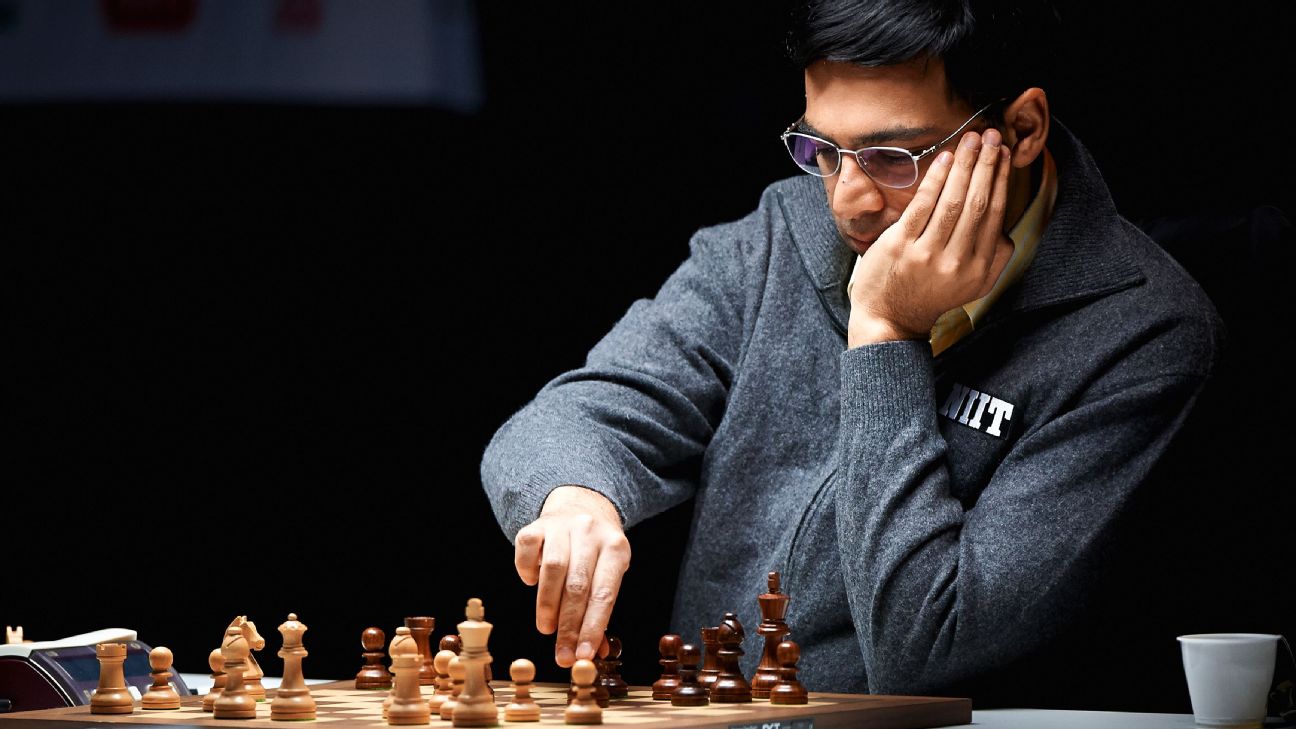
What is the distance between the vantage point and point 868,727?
1.58 meters

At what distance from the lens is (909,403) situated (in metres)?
1.88

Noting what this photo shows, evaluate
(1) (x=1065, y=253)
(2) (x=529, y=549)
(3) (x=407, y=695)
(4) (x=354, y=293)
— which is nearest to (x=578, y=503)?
(2) (x=529, y=549)

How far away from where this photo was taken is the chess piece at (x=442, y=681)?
1556 mm

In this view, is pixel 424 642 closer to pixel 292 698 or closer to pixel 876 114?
pixel 292 698

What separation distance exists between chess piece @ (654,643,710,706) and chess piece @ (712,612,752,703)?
2 centimetres

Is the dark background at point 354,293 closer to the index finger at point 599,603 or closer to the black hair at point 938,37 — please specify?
the black hair at point 938,37

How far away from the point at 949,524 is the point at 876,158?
0.45 metres

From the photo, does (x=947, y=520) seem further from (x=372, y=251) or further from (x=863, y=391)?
(x=372, y=251)

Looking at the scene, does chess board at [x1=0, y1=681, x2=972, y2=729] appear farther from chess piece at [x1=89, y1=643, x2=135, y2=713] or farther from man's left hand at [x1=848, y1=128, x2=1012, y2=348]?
man's left hand at [x1=848, y1=128, x2=1012, y2=348]

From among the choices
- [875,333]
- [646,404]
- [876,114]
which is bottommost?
[646,404]

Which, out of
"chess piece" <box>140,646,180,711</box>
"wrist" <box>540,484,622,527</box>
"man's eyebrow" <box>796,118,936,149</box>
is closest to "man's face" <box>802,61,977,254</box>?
"man's eyebrow" <box>796,118,936,149</box>

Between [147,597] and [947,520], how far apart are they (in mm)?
1754

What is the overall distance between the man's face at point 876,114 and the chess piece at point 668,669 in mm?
631

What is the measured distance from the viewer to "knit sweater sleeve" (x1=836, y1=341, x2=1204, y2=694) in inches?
73.1
